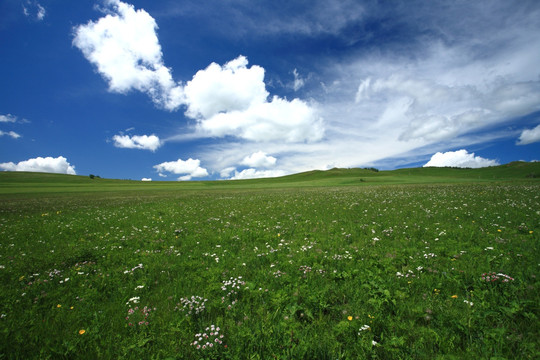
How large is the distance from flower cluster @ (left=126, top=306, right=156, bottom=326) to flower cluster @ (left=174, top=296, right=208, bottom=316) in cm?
57

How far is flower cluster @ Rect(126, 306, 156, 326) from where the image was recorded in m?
4.31

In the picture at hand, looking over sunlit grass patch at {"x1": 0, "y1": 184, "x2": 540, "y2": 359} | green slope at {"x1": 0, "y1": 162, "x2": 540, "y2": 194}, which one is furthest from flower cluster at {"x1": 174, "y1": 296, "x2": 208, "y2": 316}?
green slope at {"x1": 0, "y1": 162, "x2": 540, "y2": 194}

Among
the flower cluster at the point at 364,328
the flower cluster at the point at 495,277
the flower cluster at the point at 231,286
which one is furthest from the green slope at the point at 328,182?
the flower cluster at the point at 364,328

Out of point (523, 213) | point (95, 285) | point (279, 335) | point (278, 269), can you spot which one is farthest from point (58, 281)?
point (523, 213)

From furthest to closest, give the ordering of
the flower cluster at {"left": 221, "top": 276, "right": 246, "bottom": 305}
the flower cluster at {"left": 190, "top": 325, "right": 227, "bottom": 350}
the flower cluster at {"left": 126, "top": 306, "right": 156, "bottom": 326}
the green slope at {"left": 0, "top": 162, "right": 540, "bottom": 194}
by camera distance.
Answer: the green slope at {"left": 0, "top": 162, "right": 540, "bottom": 194}, the flower cluster at {"left": 221, "top": 276, "right": 246, "bottom": 305}, the flower cluster at {"left": 126, "top": 306, "right": 156, "bottom": 326}, the flower cluster at {"left": 190, "top": 325, "right": 227, "bottom": 350}

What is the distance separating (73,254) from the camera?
8.08 m

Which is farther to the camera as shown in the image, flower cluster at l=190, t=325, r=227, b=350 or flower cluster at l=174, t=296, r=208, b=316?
flower cluster at l=174, t=296, r=208, b=316

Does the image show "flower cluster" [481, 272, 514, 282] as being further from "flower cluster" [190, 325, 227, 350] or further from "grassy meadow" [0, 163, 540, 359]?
"flower cluster" [190, 325, 227, 350]

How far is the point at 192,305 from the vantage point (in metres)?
4.75

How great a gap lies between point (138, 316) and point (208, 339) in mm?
1821

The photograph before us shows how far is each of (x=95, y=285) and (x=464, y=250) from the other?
10.9 meters

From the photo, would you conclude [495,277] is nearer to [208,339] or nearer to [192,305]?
[208,339]

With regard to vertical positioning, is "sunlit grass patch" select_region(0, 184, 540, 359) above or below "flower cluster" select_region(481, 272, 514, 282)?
below

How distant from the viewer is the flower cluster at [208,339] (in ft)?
11.7
